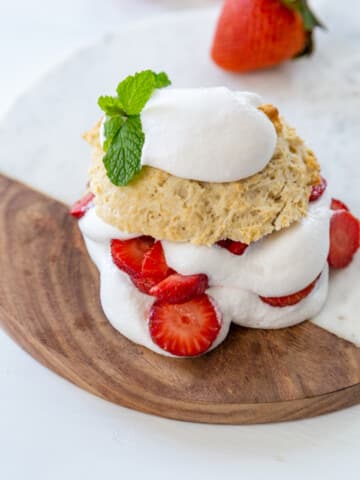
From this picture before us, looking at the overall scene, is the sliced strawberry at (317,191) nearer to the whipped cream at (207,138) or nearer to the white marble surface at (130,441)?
the whipped cream at (207,138)

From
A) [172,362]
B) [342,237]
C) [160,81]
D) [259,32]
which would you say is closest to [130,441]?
[172,362]

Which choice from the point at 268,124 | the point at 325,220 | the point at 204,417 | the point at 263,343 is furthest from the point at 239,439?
the point at 268,124

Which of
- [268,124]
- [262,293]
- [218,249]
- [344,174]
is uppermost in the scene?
[268,124]

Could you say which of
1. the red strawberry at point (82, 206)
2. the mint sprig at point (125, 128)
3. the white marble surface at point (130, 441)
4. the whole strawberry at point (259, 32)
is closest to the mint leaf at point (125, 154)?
the mint sprig at point (125, 128)

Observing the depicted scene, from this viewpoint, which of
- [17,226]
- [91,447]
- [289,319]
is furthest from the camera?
[17,226]

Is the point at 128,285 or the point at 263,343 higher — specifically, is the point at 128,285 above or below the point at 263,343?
above

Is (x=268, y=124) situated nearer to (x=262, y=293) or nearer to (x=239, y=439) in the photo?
(x=262, y=293)
